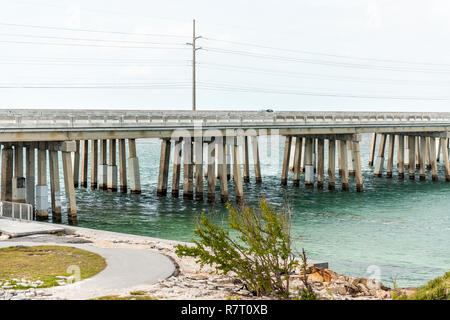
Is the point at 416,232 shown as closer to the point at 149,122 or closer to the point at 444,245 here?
the point at 444,245

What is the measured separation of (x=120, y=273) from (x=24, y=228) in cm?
843

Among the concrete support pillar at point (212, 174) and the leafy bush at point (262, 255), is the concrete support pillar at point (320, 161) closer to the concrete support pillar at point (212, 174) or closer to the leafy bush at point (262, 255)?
the concrete support pillar at point (212, 174)

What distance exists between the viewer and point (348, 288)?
15492 millimetres

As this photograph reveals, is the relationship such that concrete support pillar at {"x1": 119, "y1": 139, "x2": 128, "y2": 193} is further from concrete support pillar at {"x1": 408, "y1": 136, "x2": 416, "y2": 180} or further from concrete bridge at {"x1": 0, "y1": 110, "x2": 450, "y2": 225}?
concrete support pillar at {"x1": 408, "y1": 136, "x2": 416, "y2": 180}

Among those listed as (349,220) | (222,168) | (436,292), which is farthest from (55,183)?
(436,292)

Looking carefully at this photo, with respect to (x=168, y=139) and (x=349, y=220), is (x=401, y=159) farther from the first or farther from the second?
(x=168, y=139)

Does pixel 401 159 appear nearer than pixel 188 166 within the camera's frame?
No

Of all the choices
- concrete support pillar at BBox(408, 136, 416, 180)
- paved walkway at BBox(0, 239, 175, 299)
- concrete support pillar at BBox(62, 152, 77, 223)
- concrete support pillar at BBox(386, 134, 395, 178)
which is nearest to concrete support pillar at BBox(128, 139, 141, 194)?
concrete support pillar at BBox(62, 152, 77, 223)

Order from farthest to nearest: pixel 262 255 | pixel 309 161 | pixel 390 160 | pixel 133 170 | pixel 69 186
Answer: pixel 390 160 < pixel 309 161 < pixel 133 170 < pixel 69 186 < pixel 262 255

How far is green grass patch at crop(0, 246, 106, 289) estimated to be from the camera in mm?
15555

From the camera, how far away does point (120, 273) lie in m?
15.9

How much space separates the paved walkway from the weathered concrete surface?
1.74 meters

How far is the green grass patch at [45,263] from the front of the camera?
1555cm

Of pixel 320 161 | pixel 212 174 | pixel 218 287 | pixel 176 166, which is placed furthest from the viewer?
pixel 320 161
